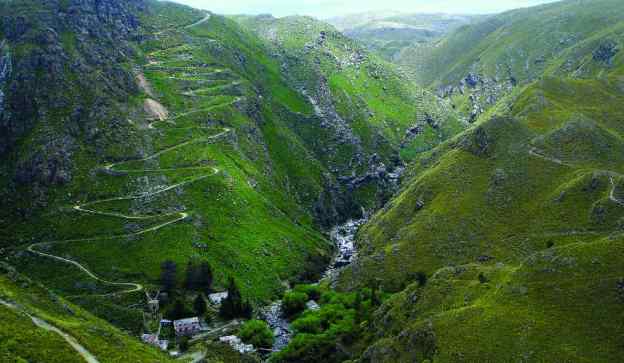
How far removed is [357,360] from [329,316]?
96.2 feet

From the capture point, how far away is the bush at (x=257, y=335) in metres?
155

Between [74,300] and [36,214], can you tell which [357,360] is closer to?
[74,300]

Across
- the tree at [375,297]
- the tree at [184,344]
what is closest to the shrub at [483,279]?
the tree at [375,297]

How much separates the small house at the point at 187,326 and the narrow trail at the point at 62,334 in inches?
2178

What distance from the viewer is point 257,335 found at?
15588 cm

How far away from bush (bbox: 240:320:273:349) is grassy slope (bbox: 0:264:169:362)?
38136 mm

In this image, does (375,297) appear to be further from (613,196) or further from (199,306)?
(613,196)

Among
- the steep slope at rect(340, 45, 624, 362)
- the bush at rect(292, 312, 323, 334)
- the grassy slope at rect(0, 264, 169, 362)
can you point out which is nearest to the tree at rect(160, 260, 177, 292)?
the bush at rect(292, 312, 323, 334)

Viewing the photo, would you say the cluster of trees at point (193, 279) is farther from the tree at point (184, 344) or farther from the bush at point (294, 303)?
the bush at point (294, 303)

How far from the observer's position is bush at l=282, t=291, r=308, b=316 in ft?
587

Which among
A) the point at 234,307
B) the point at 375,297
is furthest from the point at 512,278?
the point at 234,307

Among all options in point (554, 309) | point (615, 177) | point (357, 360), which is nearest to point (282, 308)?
point (357, 360)

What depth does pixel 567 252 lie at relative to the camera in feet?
434

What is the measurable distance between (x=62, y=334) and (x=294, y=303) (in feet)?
288
